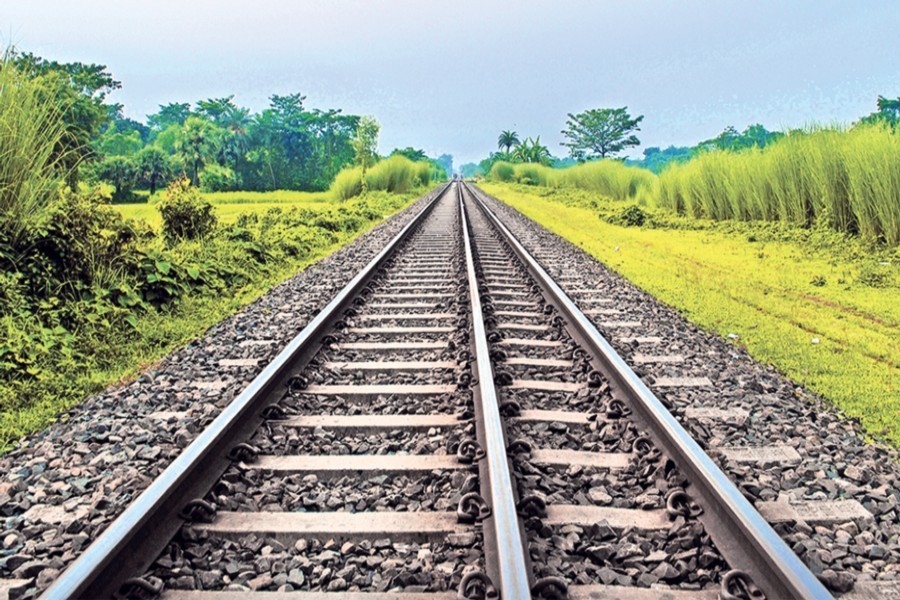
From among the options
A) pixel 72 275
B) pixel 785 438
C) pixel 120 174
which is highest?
pixel 120 174

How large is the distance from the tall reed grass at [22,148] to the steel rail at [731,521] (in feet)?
17.8

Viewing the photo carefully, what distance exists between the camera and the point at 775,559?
6.82ft

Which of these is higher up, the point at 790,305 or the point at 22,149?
the point at 22,149

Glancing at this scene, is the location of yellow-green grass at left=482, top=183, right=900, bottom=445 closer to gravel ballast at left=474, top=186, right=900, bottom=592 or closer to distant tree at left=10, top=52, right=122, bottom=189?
gravel ballast at left=474, top=186, right=900, bottom=592

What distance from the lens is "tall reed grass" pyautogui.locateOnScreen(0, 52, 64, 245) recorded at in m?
5.55

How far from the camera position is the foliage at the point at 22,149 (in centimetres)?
555

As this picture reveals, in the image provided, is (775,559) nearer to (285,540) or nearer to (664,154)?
(285,540)

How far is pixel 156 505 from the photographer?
2455 mm

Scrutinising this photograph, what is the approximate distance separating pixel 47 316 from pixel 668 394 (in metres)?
5.08

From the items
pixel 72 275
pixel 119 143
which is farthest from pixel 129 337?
pixel 119 143

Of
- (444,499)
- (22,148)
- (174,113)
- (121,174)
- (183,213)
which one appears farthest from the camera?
(174,113)

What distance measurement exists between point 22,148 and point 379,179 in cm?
2849

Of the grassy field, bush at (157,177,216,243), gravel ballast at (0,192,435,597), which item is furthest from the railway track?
the grassy field

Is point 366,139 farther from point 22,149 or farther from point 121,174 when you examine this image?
point 22,149
